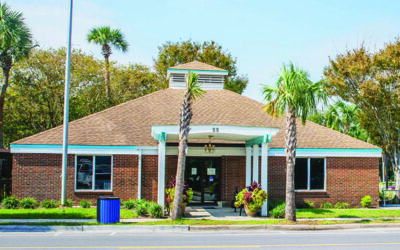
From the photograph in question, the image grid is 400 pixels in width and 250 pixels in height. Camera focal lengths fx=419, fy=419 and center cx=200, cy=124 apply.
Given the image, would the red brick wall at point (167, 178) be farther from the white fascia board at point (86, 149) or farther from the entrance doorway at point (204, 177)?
the entrance doorway at point (204, 177)

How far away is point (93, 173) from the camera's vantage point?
20.2 m

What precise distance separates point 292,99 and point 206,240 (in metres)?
6.48

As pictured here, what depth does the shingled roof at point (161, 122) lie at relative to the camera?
20.6 meters

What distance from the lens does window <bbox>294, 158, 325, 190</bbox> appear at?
2147cm

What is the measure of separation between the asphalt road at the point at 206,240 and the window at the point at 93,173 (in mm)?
6310

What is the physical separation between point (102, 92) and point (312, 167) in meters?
21.6

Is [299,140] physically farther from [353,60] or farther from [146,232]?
[146,232]

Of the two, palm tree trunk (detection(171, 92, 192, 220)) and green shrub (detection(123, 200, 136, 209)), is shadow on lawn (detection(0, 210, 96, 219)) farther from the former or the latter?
palm tree trunk (detection(171, 92, 192, 220))

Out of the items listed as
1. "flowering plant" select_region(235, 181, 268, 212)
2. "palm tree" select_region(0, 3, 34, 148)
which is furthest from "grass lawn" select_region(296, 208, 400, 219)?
"palm tree" select_region(0, 3, 34, 148)

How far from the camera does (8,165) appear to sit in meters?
22.8

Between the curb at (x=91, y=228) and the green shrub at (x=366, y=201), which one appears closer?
the curb at (x=91, y=228)

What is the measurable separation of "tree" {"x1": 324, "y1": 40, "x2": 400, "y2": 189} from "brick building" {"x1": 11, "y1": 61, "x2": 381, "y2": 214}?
312cm

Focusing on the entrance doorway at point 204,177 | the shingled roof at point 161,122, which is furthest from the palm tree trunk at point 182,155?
the entrance doorway at point 204,177

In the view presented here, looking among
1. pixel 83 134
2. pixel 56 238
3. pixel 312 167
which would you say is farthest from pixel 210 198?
pixel 56 238
